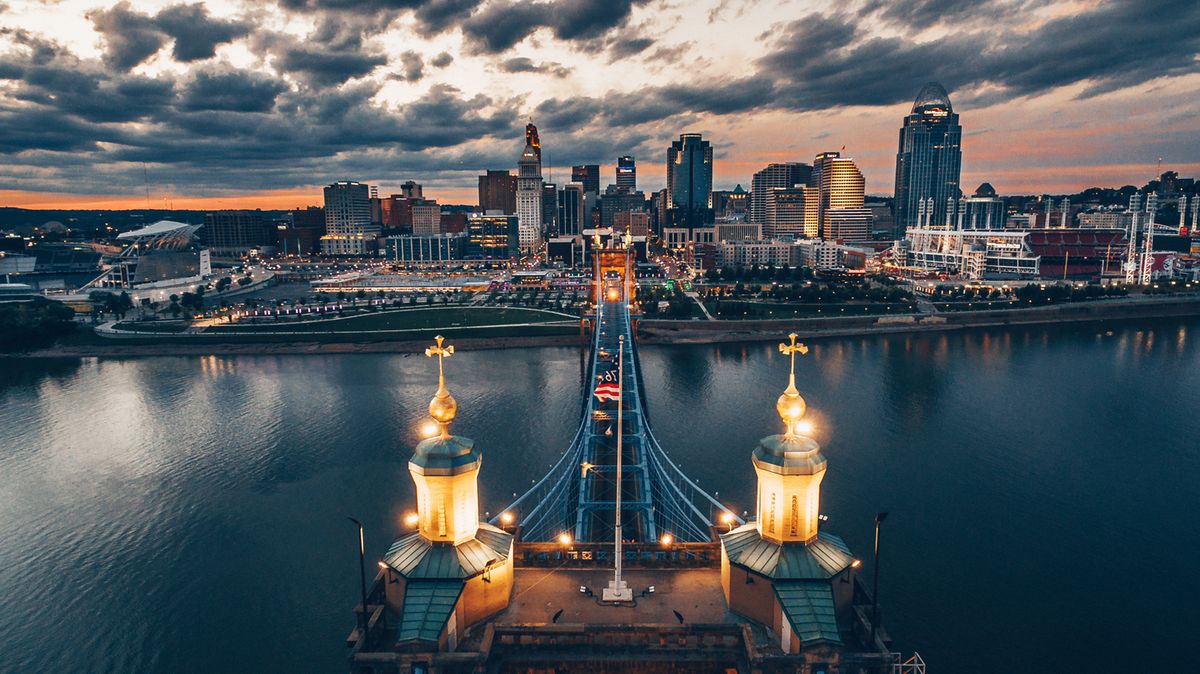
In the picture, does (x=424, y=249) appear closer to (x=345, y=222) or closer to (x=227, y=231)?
(x=345, y=222)

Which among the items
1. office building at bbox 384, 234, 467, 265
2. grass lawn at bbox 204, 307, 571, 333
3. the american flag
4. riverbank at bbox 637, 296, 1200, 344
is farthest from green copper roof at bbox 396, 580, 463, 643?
office building at bbox 384, 234, 467, 265

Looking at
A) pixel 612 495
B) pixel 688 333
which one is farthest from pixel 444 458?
pixel 688 333

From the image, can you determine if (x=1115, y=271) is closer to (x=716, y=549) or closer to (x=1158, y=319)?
(x=1158, y=319)

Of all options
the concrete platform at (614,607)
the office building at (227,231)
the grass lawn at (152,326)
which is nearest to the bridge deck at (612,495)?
the concrete platform at (614,607)

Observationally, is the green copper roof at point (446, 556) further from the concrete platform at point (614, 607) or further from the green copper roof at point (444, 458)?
the green copper roof at point (444, 458)

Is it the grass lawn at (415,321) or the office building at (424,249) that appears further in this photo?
the office building at (424,249)

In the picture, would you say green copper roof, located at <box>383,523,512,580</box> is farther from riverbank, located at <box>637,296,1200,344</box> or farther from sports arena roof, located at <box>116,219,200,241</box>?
sports arena roof, located at <box>116,219,200,241</box>
